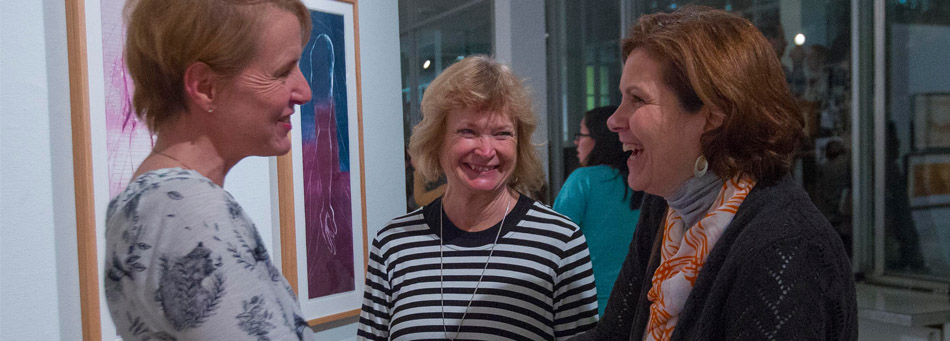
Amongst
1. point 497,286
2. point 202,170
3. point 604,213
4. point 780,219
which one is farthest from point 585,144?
point 202,170

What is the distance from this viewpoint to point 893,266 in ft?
12.4

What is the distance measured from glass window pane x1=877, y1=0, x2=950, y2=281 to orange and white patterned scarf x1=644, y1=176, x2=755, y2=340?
3.03 metres

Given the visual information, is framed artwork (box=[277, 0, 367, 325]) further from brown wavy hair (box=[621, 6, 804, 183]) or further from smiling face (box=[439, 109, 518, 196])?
brown wavy hair (box=[621, 6, 804, 183])

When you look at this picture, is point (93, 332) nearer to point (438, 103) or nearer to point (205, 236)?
point (438, 103)

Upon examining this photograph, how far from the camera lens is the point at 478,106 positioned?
1.71 metres

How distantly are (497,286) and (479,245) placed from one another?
4.6 inches

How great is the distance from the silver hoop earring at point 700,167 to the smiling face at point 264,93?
0.70 metres

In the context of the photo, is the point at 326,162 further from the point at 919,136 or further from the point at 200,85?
the point at 919,136

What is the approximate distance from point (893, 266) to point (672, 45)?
332 centimetres

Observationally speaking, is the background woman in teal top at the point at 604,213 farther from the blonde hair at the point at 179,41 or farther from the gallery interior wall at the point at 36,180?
the blonde hair at the point at 179,41

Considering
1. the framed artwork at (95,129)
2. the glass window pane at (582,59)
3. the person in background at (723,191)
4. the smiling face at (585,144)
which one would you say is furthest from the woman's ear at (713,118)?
the glass window pane at (582,59)

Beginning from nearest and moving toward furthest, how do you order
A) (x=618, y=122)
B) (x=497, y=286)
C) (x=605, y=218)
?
(x=618, y=122) < (x=497, y=286) < (x=605, y=218)

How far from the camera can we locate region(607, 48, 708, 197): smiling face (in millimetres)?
1215

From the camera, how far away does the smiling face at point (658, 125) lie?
121 centimetres
